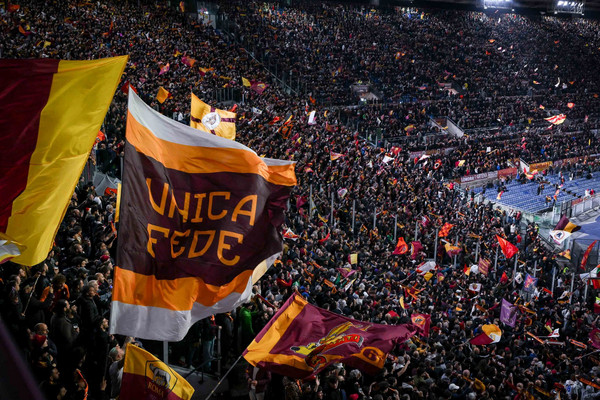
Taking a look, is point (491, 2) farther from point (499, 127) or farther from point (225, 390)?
point (225, 390)

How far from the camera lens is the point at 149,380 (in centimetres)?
593

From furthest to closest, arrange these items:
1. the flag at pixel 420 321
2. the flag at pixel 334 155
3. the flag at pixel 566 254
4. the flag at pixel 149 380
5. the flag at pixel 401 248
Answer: the flag at pixel 566 254 < the flag at pixel 334 155 < the flag at pixel 401 248 < the flag at pixel 420 321 < the flag at pixel 149 380

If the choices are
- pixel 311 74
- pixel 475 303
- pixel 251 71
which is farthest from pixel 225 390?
pixel 311 74

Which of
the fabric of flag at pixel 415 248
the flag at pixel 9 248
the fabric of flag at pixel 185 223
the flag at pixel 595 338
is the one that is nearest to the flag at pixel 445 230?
the fabric of flag at pixel 415 248

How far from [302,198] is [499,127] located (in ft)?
103

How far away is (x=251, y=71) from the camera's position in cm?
3775

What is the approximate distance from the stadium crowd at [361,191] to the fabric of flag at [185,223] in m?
1.43

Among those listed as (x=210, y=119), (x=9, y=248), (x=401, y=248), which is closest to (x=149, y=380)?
(x=9, y=248)

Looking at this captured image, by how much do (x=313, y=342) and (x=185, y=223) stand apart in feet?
9.65

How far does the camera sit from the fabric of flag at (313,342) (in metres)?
7.48

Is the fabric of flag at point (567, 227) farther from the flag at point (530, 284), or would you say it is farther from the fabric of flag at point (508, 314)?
the fabric of flag at point (508, 314)

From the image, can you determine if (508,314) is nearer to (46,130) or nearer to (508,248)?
(508,248)

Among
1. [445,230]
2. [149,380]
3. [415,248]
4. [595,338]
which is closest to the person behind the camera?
[149,380]

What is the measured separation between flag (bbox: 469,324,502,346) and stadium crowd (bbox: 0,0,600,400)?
0.43 m
